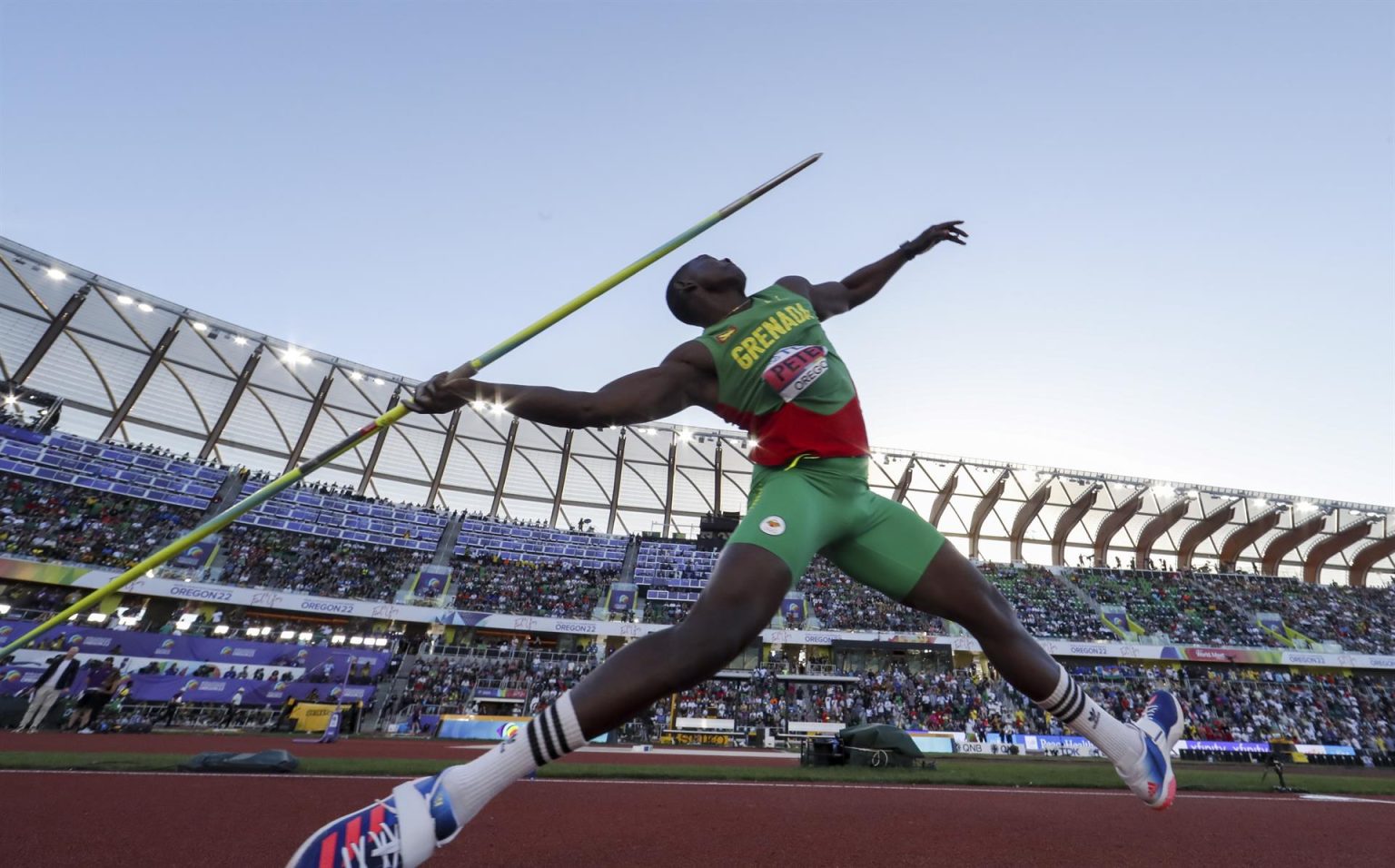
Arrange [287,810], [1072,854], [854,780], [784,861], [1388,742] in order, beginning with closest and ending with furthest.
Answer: [784,861] → [1072,854] → [287,810] → [854,780] → [1388,742]

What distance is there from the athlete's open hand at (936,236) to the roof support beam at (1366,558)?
198 feet

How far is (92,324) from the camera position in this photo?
3300 centimetres

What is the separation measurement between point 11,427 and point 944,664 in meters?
41.7

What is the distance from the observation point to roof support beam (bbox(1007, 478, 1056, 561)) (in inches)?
1752

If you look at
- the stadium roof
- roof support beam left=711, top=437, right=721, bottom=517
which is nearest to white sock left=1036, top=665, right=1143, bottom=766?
the stadium roof

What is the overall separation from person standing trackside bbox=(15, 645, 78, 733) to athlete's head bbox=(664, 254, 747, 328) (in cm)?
1750

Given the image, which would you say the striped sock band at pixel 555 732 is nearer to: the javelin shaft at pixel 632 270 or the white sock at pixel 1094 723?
the javelin shaft at pixel 632 270

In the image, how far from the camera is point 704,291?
318 centimetres

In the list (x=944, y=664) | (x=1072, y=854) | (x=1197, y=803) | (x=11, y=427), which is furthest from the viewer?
(x=944, y=664)

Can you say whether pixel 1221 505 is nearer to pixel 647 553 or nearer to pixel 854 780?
pixel 647 553

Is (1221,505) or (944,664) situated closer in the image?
(944,664)

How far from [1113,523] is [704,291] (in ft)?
170

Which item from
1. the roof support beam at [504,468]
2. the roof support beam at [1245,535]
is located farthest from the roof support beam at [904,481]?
the roof support beam at [504,468]

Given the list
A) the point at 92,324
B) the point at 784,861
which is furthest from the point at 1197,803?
the point at 92,324
